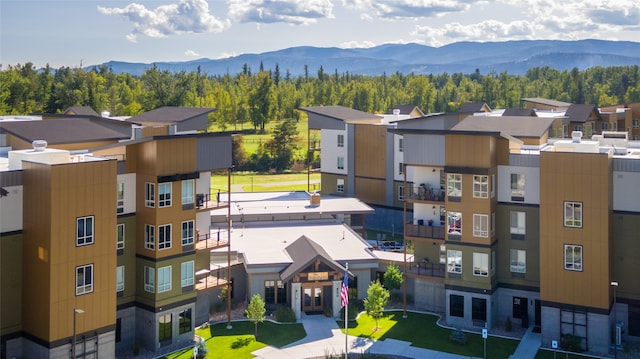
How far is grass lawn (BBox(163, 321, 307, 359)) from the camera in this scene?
1384 inches

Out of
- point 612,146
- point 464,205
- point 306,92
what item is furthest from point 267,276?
point 306,92

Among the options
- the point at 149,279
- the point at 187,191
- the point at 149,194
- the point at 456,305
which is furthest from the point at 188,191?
the point at 456,305

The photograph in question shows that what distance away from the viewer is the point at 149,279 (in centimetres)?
3559

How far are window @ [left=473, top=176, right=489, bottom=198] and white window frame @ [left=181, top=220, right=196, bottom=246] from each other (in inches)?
676

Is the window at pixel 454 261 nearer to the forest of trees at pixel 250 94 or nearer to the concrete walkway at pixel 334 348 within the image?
the concrete walkway at pixel 334 348

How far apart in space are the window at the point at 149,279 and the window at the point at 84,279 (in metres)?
4.83

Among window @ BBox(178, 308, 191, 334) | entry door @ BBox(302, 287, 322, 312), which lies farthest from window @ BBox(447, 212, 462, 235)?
window @ BBox(178, 308, 191, 334)

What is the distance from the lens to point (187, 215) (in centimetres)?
3656

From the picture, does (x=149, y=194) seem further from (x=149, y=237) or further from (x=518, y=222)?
(x=518, y=222)

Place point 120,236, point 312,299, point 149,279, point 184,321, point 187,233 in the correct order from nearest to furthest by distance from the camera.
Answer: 1. point 120,236
2. point 149,279
3. point 187,233
4. point 184,321
5. point 312,299

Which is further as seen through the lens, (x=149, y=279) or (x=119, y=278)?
(x=149, y=279)

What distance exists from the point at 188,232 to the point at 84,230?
7.28 metres

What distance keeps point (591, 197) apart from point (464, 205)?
7557 millimetres

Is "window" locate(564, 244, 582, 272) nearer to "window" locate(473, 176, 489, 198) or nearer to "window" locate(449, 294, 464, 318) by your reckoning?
"window" locate(473, 176, 489, 198)
